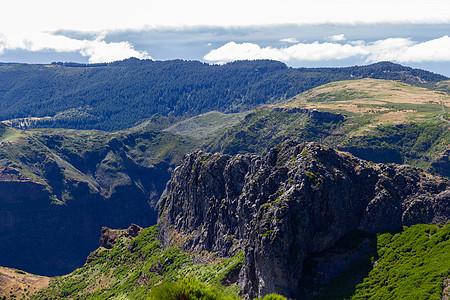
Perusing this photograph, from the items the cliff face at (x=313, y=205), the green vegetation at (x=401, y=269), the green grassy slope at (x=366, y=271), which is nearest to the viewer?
the green grassy slope at (x=366, y=271)

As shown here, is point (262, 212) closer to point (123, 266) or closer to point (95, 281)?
point (123, 266)

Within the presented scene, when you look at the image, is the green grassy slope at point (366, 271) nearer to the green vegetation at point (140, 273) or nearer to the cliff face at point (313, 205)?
the green vegetation at point (140, 273)

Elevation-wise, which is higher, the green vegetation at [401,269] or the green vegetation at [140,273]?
the green vegetation at [401,269]

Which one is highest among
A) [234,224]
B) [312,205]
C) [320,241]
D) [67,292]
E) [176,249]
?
[312,205]

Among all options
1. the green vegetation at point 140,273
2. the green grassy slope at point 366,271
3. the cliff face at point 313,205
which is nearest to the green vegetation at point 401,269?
the green grassy slope at point 366,271

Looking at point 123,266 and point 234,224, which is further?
point 123,266

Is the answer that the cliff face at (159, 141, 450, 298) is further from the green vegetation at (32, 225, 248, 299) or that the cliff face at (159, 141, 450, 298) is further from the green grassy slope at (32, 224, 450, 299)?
the green vegetation at (32, 225, 248, 299)

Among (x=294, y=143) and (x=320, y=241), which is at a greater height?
(x=294, y=143)

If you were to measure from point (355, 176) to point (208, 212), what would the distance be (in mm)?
61043

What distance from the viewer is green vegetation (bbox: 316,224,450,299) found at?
235ft

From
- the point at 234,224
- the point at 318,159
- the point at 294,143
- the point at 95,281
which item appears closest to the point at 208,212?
the point at 234,224

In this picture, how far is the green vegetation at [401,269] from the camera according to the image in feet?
235

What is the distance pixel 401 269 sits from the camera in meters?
80.1

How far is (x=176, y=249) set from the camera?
155m
